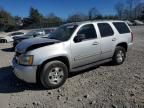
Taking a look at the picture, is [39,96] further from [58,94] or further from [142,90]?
[142,90]

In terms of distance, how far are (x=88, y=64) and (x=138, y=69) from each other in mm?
2006

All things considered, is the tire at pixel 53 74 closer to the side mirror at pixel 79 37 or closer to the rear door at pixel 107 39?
the side mirror at pixel 79 37

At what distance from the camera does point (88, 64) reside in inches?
254

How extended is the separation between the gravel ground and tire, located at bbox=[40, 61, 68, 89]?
0.17m

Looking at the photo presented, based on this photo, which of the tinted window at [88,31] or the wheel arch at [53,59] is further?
the tinted window at [88,31]

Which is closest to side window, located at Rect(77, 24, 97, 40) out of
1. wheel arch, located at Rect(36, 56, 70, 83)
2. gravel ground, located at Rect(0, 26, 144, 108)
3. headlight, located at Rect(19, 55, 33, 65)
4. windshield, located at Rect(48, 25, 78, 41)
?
windshield, located at Rect(48, 25, 78, 41)

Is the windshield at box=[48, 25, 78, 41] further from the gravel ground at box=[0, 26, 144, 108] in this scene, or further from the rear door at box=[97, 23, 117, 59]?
the gravel ground at box=[0, 26, 144, 108]

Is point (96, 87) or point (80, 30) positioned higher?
point (80, 30)

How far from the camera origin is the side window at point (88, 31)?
6355 millimetres

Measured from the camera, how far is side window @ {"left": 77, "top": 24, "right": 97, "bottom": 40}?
20.9 ft

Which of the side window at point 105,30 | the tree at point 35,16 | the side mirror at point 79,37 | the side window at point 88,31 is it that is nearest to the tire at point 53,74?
the side mirror at point 79,37

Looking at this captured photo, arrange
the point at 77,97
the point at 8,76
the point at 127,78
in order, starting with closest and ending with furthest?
the point at 77,97 → the point at 127,78 → the point at 8,76

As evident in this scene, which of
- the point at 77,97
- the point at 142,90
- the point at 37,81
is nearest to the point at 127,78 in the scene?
the point at 142,90

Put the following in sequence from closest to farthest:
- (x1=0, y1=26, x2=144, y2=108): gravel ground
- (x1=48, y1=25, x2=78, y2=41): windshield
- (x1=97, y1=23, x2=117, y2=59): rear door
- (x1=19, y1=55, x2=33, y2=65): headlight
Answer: (x1=0, y1=26, x2=144, y2=108): gravel ground → (x1=19, y1=55, x2=33, y2=65): headlight → (x1=48, y1=25, x2=78, y2=41): windshield → (x1=97, y1=23, x2=117, y2=59): rear door
